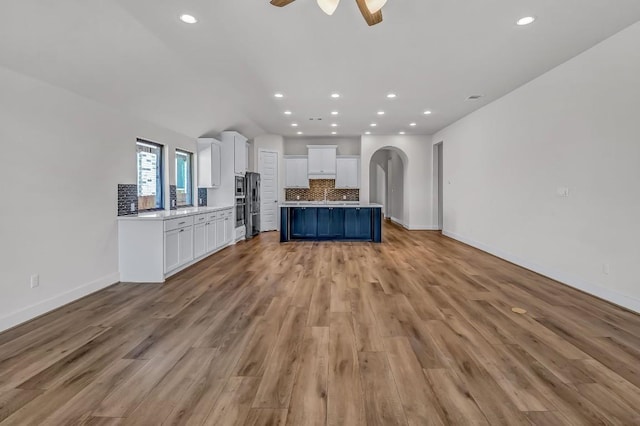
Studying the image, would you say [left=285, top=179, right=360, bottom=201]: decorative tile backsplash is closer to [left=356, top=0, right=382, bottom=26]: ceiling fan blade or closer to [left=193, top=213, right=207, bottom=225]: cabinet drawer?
[left=193, top=213, right=207, bottom=225]: cabinet drawer

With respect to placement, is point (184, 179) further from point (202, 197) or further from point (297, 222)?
point (297, 222)

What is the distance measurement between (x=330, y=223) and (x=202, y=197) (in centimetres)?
298

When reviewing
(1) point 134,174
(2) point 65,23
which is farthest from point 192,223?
(2) point 65,23

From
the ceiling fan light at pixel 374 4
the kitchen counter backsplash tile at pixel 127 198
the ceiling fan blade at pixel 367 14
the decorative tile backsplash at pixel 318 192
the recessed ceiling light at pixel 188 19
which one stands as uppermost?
the recessed ceiling light at pixel 188 19

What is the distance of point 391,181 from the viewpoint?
13.1 m

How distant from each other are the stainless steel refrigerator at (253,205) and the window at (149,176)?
2.74 meters

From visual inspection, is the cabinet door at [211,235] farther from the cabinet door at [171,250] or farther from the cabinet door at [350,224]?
the cabinet door at [350,224]

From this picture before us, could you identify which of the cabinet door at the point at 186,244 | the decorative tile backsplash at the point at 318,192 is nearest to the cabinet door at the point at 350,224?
the decorative tile backsplash at the point at 318,192

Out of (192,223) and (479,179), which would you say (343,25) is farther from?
(479,179)

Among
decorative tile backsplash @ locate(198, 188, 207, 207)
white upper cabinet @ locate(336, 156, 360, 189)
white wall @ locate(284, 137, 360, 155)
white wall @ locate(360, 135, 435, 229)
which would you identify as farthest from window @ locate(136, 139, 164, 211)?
white wall @ locate(360, 135, 435, 229)

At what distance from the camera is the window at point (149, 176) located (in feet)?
16.8

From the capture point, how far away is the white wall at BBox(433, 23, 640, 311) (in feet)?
11.2

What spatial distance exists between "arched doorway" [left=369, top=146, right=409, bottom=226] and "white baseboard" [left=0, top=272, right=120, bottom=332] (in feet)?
26.2

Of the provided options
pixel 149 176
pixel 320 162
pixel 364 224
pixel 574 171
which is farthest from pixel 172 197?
pixel 574 171
